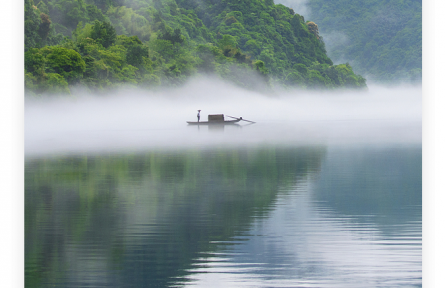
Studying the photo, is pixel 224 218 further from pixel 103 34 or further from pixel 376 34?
pixel 376 34

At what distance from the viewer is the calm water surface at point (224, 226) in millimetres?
7000

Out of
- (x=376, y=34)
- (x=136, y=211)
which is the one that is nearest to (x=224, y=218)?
(x=136, y=211)

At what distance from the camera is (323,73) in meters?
103

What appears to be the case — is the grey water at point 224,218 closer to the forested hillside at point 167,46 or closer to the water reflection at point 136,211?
the water reflection at point 136,211

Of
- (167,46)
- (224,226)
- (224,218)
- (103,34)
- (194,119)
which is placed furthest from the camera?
(167,46)

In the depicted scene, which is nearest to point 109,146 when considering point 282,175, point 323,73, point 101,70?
point 282,175

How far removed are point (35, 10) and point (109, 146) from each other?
34.3m

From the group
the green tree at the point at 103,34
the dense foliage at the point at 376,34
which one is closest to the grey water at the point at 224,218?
the green tree at the point at 103,34

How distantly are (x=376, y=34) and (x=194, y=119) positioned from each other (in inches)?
3267

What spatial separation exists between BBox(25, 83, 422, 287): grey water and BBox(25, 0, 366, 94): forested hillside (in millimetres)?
23146

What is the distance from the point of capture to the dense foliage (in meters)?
96.6

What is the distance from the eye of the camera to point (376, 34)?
120 m

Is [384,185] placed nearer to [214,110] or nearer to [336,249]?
[336,249]

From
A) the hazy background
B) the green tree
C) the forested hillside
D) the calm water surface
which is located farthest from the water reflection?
the green tree
